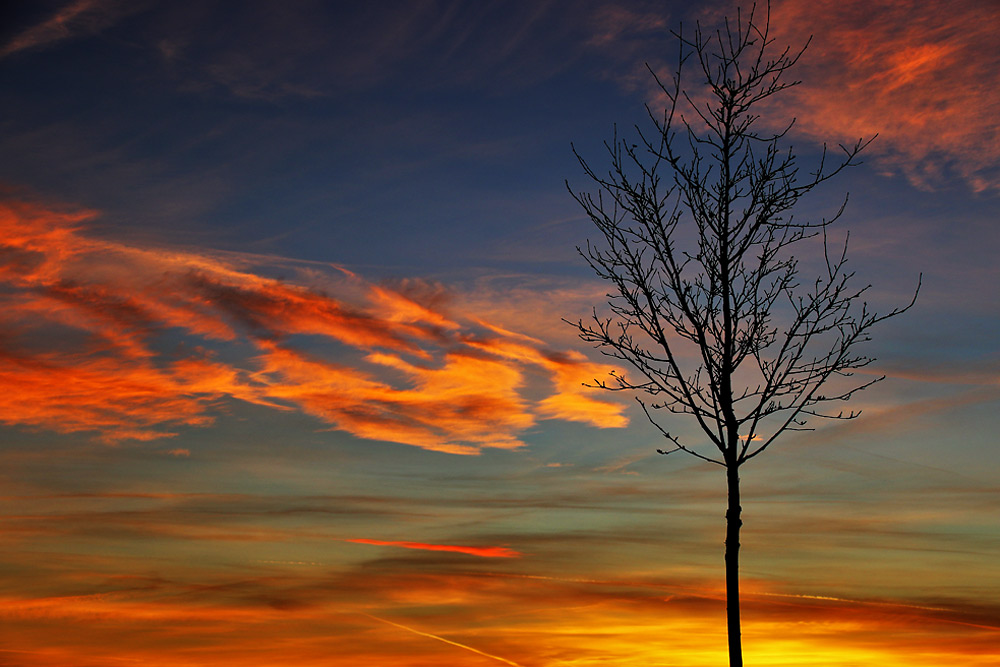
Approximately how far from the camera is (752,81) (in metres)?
10.3

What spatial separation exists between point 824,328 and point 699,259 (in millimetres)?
1703

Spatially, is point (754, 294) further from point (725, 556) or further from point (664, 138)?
point (725, 556)

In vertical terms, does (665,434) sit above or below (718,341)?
below

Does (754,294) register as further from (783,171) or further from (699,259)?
(783,171)

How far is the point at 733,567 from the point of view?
29.8 ft

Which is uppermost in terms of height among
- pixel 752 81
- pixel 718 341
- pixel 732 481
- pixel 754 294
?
pixel 752 81

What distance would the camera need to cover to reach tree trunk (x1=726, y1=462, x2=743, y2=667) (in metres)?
8.92

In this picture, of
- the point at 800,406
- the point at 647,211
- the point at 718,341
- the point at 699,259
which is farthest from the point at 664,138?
the point at 800,406

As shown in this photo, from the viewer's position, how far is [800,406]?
9.91 m

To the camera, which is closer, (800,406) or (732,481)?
(732,481)

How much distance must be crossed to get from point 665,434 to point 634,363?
944 mm

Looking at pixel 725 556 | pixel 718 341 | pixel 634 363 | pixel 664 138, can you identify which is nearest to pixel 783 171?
pixel 664 138

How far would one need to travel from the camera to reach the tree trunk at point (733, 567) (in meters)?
8.92

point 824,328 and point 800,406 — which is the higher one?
point 824,328
